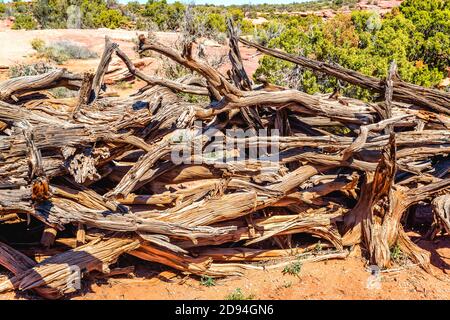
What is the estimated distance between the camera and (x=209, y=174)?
15.6ft

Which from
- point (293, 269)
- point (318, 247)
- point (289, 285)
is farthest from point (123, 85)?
point (289, 285)

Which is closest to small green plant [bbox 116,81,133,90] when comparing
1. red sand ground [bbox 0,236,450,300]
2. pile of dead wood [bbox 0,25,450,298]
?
pile of dead wood [bbox 0,25,450,298]

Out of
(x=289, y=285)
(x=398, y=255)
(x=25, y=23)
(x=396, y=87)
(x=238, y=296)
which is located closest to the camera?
(x=238, y=296)

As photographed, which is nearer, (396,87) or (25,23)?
(396,87)

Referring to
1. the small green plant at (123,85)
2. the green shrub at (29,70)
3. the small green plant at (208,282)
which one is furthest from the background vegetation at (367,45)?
the green shrub at (29,70)

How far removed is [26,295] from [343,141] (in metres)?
3.36

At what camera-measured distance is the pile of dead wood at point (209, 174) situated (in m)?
4.12

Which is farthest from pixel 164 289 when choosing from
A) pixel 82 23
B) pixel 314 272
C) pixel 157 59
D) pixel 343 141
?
pixel 82 23

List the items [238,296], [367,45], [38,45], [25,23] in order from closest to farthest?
[238,296], [367,45], [38,45], [25,23]

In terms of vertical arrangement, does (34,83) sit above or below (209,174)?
above

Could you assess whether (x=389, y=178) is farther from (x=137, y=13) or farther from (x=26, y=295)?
(x=137, y=13)

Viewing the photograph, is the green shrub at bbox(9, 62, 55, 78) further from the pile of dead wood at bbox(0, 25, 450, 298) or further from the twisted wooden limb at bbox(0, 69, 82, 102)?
the pile of dead wood at bbox(0, 25, 450, 298)

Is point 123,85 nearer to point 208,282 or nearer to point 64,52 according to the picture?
point 64,52

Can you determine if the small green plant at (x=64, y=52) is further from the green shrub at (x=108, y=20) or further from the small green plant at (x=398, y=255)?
the small green plant at (x=398, y=255)
